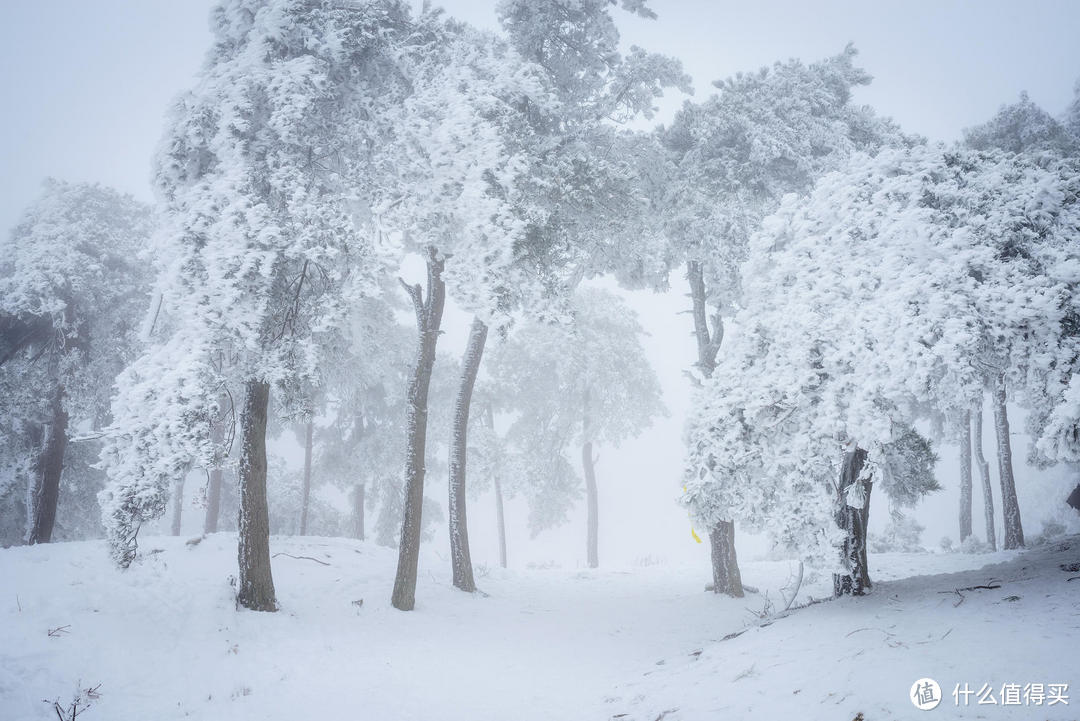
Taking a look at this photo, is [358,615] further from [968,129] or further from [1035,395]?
[968,129]

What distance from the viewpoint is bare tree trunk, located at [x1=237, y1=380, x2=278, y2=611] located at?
8.41 metres

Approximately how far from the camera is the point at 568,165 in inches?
400

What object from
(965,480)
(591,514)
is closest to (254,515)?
(591,514)

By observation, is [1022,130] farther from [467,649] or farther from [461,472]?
[467,649]

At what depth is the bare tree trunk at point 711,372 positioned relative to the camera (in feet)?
40.3

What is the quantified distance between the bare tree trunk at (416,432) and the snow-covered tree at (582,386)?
10.5 meters

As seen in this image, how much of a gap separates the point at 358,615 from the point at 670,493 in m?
77.7

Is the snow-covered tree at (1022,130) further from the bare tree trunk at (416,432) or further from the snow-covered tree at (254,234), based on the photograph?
the snow-covered tree at (254,234)

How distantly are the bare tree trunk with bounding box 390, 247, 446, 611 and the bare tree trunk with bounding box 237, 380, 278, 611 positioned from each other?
7.44 feet

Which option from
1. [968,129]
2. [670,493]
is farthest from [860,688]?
[670,493]

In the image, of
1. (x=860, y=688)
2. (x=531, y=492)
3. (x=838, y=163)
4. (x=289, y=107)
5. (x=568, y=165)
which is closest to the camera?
(x=860, y=688)

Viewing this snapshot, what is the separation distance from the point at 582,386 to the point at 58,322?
56.2ft

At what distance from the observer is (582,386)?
22.2 m

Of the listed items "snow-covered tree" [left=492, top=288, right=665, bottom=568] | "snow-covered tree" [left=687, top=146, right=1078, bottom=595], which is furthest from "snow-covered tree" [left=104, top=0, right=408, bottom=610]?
"snow-covered tree" [left=492, top=288, right=665, bottom=568]
